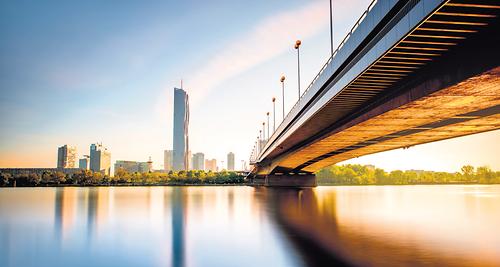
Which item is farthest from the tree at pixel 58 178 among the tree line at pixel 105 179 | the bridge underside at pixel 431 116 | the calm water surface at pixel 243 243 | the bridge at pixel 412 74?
the calm water surface at pixel 243 243

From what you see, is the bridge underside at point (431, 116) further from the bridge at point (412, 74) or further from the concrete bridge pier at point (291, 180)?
the concrete bridge pier at point (291, 180)

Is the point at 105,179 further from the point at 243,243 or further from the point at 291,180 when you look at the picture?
the point at 243,243

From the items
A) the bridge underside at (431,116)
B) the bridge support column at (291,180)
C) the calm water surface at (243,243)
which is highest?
the bridge underside at (431,116)

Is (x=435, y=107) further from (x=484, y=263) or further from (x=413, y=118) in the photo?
(x=484, y=263)

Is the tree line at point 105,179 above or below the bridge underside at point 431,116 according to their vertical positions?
below

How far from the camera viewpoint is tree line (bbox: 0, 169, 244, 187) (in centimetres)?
14062

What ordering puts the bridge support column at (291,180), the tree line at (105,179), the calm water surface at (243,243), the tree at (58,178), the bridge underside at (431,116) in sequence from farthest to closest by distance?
the tree at (58,178) < the tree line at (105,179) < the bridge support column at (291,180) < the bridge underside at (431,116) < the calm water surface at (243,243)

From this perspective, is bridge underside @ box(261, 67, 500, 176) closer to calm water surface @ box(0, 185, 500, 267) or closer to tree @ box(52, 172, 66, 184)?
calm water surface @ box(0, 185, 500, 267)

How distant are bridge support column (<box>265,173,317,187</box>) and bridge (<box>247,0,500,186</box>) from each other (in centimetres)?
5533

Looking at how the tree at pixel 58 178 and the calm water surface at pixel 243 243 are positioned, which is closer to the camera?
the calm water surface at pixel 243 243

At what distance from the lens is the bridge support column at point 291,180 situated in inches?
3671

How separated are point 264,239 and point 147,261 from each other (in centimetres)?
606

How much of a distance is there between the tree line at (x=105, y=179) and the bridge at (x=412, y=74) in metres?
121

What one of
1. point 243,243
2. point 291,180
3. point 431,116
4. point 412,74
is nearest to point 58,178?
point 291,180
